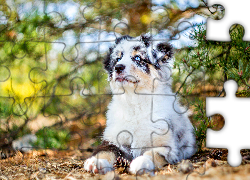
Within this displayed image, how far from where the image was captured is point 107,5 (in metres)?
3.75

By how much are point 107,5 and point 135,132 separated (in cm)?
203

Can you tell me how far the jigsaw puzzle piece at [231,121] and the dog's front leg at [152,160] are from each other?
1.46ft

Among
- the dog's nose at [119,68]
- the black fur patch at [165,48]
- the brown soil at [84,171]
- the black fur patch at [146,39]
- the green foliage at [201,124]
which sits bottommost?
the brown soil at [84,171]

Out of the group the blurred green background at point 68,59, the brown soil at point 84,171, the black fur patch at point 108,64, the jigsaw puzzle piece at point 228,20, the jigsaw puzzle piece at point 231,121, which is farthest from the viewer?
the blurred green background at point 68,59

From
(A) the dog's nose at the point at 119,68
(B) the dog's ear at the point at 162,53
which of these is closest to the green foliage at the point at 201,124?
(B) the dog's ear at the point at 162,53

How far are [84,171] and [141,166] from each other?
53cm

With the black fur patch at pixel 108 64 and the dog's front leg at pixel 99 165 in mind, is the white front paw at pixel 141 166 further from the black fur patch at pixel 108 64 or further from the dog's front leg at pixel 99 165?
the black fur patch at pixel 108 64

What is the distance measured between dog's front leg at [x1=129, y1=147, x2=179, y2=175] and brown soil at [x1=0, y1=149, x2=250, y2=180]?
6cm

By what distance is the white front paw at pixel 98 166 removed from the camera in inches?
86.4

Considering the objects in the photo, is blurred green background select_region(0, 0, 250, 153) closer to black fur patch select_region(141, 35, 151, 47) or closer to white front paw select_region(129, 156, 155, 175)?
black fur patch select_region(141, 35, 151, 47)

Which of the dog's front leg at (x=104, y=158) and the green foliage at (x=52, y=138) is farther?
the green foliage at (x=52, y=138)

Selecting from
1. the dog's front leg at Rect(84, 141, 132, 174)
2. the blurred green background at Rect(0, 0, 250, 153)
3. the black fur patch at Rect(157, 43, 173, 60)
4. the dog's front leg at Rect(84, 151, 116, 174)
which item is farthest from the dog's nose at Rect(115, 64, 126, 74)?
the dog's front leg at Rect(84, 151, 116, 174)

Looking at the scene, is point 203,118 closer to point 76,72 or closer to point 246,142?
point 246,142

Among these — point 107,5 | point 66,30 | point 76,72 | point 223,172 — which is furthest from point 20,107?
point 223,172
